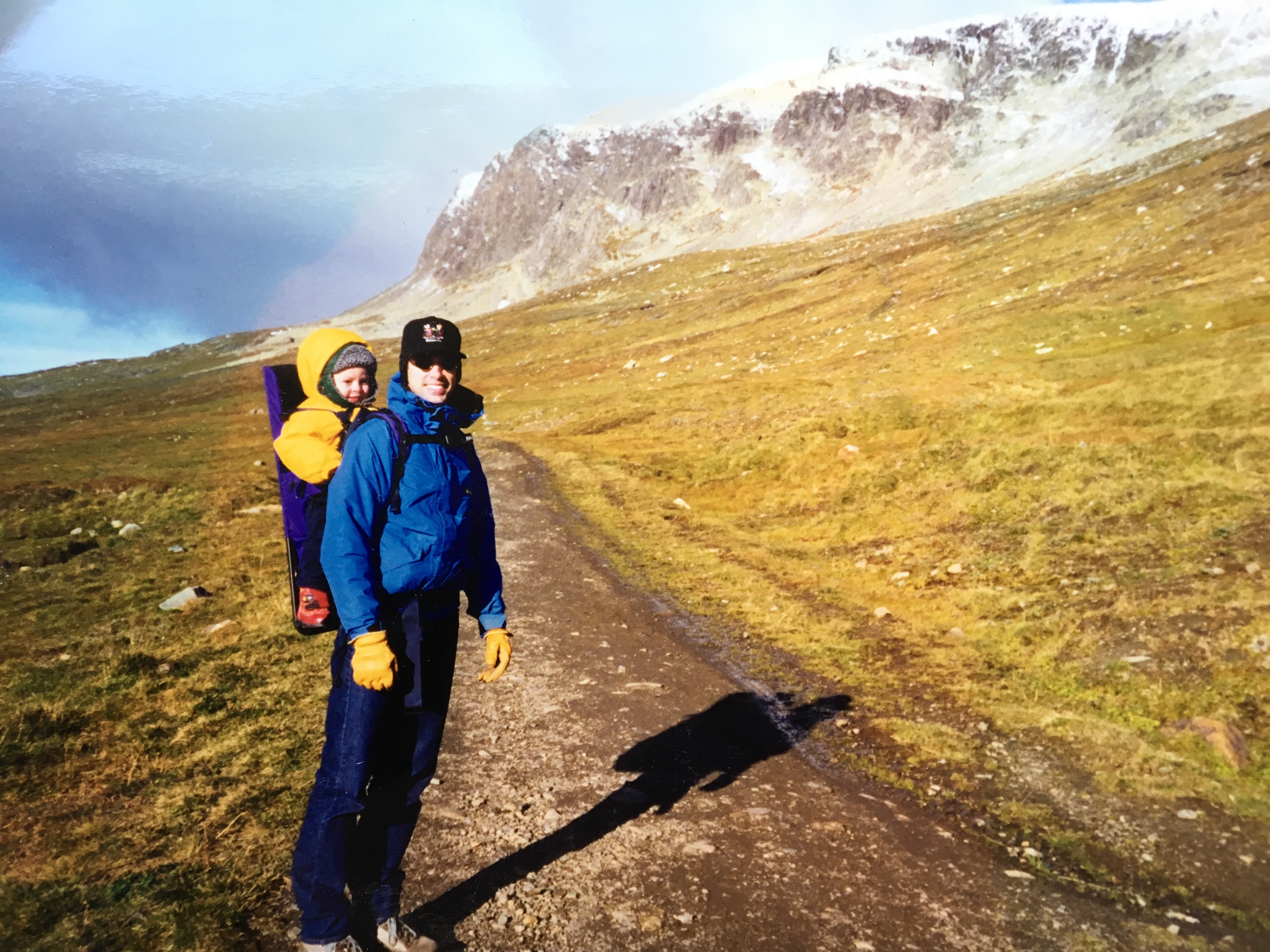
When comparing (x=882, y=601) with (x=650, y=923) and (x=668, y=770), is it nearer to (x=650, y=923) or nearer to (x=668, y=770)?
(x=668, y=770)

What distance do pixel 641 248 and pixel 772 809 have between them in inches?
7275

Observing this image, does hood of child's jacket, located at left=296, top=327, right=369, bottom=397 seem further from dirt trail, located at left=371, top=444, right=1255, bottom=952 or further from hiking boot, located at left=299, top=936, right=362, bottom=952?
dirt trail, located at left=371, top=444, right=1255, bottom=952

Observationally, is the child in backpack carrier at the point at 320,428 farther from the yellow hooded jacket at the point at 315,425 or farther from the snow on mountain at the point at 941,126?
the snow on mountain at the point at 941,126

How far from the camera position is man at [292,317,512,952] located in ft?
12.4

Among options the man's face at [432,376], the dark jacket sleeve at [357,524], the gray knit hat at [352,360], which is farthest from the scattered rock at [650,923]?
the gray knit hat at [352,360]

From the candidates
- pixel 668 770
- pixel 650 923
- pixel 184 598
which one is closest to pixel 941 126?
pixel 184 598

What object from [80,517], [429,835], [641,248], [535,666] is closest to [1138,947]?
[429,835]

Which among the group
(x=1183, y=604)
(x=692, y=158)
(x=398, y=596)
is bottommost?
(x=1183, y=604)

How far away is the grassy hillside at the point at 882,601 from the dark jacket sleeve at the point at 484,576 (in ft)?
7.34

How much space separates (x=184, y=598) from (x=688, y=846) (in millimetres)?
9348

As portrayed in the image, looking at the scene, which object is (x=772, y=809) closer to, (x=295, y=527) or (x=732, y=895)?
(x=732, y=895)

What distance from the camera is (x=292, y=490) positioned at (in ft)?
14.1

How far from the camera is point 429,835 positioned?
5406mm

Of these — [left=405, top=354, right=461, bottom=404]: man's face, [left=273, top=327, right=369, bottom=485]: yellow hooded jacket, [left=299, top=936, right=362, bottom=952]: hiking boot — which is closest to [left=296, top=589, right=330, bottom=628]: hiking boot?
[left=273, top=327, right=369, bottom=485]: yellow hooded jacket
